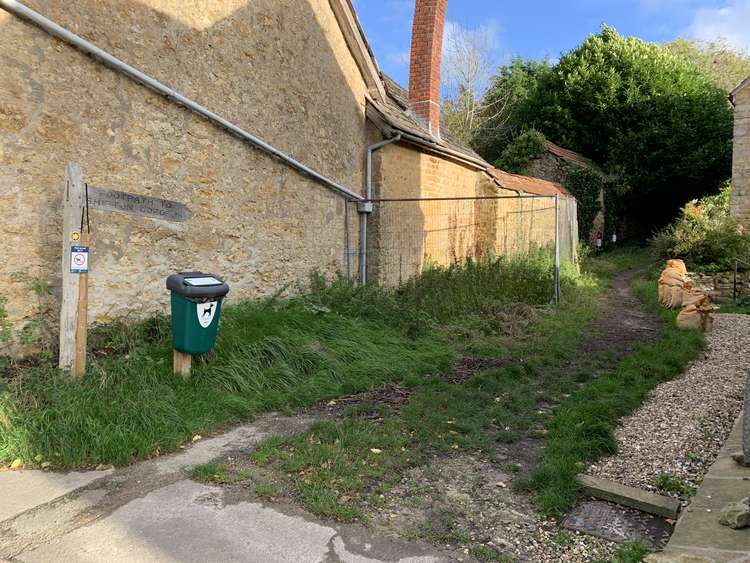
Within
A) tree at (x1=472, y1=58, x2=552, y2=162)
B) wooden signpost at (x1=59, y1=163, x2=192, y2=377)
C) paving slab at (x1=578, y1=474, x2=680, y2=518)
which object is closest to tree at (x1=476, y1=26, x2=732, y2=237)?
tree at (x1=472, y1=58, x2=552, y2=162)

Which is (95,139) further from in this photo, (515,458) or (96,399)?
(515,458)

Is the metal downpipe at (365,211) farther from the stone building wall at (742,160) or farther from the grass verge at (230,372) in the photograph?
the stone building wall at (742,160)

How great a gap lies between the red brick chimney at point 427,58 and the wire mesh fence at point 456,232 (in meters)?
2.14

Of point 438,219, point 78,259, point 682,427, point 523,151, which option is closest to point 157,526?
point 78,259

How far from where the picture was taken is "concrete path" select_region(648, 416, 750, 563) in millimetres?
2539

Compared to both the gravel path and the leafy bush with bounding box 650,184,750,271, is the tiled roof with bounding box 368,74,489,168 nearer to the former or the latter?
the gravel path

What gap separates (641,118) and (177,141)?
2564 cm

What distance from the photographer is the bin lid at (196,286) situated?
495 cm

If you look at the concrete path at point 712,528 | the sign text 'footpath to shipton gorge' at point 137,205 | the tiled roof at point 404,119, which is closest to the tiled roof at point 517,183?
the tiled roof at point 404,119

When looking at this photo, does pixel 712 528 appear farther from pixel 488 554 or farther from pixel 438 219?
pixel 438 219

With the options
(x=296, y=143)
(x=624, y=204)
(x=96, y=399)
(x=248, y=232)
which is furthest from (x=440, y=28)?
(x=624, y=204)

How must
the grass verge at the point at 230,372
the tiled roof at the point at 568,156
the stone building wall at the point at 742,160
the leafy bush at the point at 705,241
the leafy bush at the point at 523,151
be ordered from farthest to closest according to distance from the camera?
the leafy bush at the point at 523,151
the tiled roof at the point at 568,156
the stone building wall at the point at 742,160
the leafy bush at the point at 705,241
the grass verge at the point at 230,372

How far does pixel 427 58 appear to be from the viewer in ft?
39.2

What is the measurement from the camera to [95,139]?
18.2 feet
